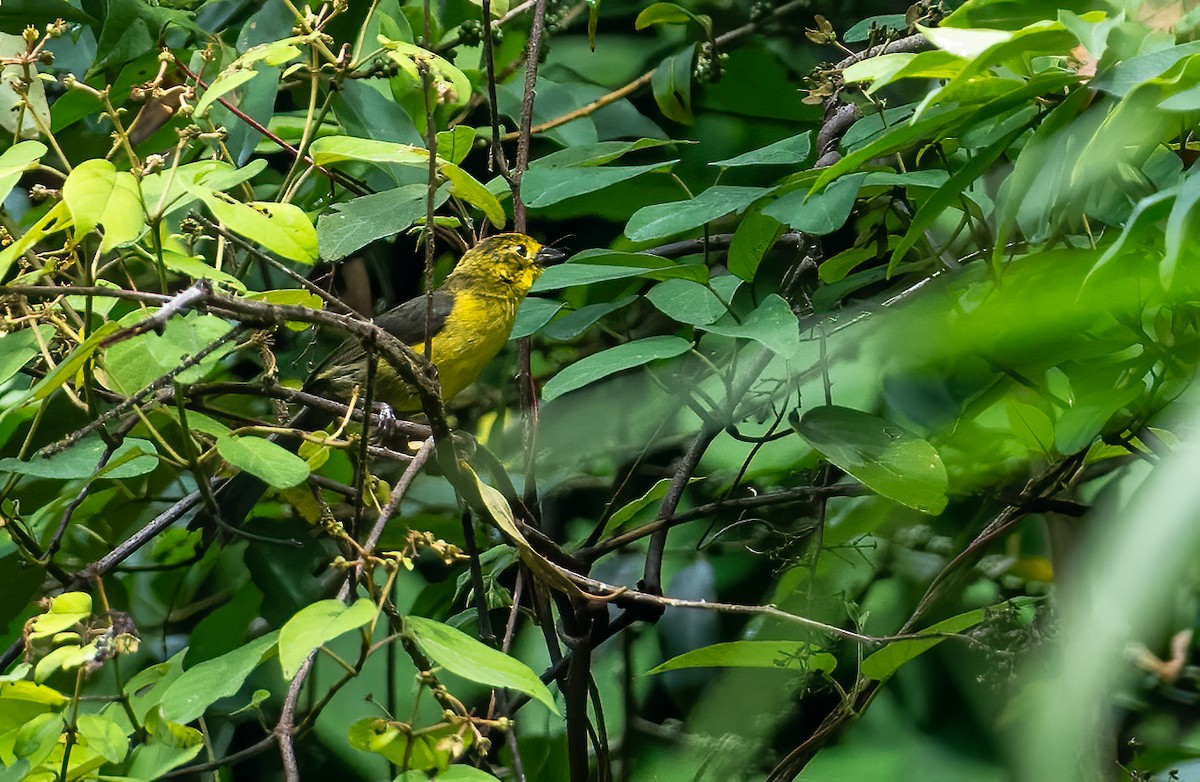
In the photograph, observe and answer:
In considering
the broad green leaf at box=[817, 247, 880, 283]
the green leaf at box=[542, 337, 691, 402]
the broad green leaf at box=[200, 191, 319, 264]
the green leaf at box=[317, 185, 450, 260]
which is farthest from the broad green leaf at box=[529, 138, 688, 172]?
the broad green leaf at box=[200, 191, 319, 264]

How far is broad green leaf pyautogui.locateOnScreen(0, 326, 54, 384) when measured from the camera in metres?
1.58

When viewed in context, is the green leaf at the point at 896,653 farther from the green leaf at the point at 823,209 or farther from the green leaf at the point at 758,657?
the green leaf at the point at 823,209

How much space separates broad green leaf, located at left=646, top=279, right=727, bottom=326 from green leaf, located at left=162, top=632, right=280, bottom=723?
68cm

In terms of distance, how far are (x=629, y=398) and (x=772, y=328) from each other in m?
0.91

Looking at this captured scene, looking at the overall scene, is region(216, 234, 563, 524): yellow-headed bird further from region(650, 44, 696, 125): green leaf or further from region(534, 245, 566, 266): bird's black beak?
region(650, 44, 696, 125): green leaf

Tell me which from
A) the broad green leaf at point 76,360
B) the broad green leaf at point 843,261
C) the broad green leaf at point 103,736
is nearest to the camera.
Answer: the broad green leaf at point 76,360

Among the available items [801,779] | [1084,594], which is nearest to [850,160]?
[1084,594]

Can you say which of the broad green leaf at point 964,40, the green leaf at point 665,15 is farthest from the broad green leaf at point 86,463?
the green leaf at point 665,15

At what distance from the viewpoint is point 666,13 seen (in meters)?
2.48

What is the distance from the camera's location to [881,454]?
1583 millimetres

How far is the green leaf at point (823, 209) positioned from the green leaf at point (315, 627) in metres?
0.79

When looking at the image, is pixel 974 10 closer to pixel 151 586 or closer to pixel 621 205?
pixel 621 205

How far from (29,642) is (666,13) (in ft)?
5.92

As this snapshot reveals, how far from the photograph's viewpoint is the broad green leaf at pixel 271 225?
1.23 metres
